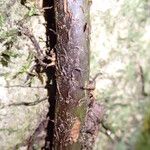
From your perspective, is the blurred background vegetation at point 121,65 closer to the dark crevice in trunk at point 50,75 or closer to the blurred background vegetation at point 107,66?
the blurred background vegetation at point 107,66

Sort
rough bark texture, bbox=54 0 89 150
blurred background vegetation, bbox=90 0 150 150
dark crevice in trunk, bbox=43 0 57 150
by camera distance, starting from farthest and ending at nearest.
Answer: blurred background vegetation, bbox=90 0 150 150, dark crevice in trunk, bbox=43 0 57 150, rough bark texture, bbox=54 0 89 150

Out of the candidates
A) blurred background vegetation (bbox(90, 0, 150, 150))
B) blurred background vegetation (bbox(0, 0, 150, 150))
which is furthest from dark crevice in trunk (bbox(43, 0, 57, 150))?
blurred background vegetation (bbox(90, 0, 150, 150))

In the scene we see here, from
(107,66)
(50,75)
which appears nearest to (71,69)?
(50,75)

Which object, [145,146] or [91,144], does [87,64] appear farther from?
[145,146]

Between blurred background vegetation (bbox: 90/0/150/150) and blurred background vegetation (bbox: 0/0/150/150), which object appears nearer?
blurred background vegetation (bbox: 0/0/150/150)

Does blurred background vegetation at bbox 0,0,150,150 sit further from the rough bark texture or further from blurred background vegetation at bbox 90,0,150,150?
the rough bark texture

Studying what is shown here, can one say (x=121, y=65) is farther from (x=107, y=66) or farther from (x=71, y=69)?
(x=71, y=69)

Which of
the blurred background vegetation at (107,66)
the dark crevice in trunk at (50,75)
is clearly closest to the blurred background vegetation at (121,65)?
the blurred background vegetation at (107,66)
